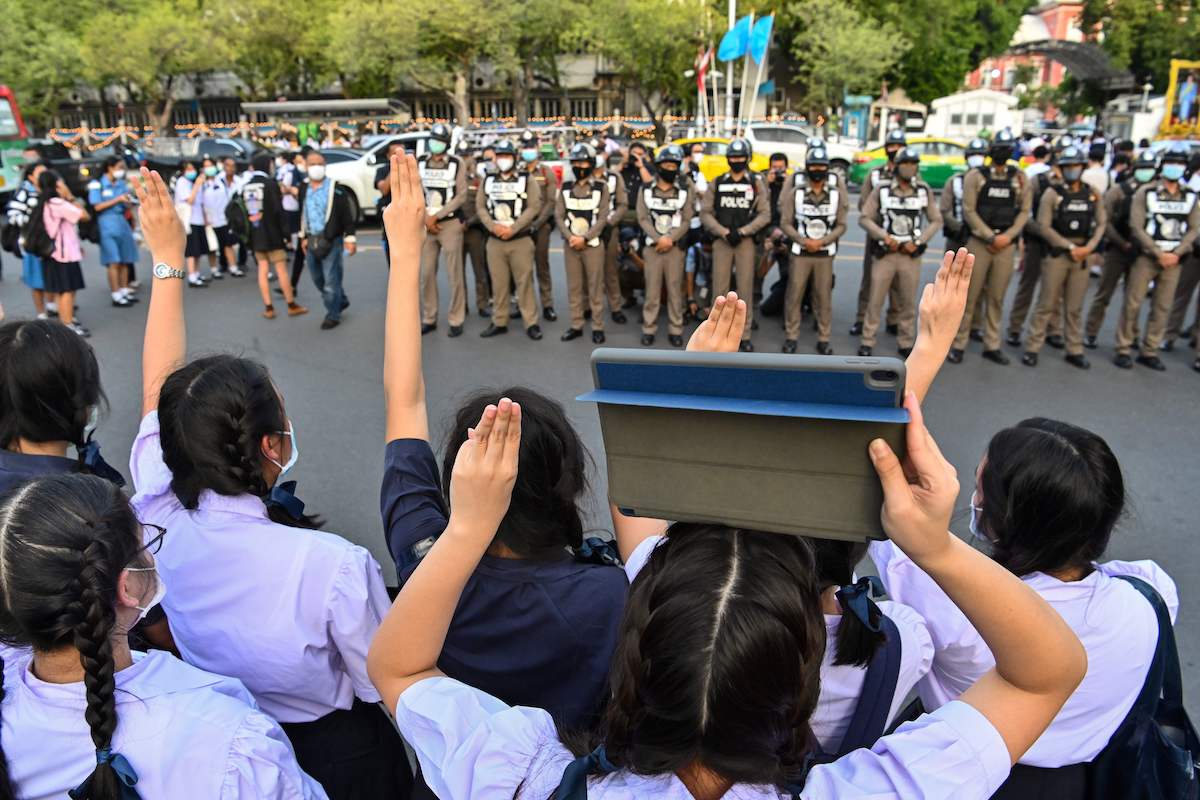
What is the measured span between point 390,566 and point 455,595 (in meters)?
3.45

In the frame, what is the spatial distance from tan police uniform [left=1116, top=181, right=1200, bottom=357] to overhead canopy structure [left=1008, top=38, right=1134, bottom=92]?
35752 mm

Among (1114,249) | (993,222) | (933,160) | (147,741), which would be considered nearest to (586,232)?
(993,222)

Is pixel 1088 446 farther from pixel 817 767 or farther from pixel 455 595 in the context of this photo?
pixel 455 595

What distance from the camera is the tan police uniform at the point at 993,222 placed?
25.2ft

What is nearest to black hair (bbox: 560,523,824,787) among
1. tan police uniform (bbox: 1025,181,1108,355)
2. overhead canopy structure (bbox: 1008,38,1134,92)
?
tan police uniform (bbox: 1025,181,1108,355)

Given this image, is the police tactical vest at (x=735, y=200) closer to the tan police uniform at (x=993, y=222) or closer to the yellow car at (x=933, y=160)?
the tan police uniform at (x=993, y=222)

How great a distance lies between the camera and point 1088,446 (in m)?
2.06

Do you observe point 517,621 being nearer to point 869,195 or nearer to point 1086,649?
point 1086,649

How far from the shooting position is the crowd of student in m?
1.20

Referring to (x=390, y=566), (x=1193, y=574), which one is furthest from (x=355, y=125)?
(x=1193, y=574)

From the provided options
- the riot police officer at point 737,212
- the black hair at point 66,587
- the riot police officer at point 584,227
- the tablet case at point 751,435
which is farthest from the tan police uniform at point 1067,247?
the black hair at point 66,587

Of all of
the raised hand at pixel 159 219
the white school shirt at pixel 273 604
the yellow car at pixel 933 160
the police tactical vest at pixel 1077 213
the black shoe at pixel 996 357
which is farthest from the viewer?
the yellow car at pixel 933 160

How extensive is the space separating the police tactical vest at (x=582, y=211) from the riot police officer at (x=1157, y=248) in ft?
16.5

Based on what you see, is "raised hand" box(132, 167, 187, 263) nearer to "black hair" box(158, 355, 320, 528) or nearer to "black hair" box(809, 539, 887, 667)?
"black hair" box(158, 355, 320, 528)
